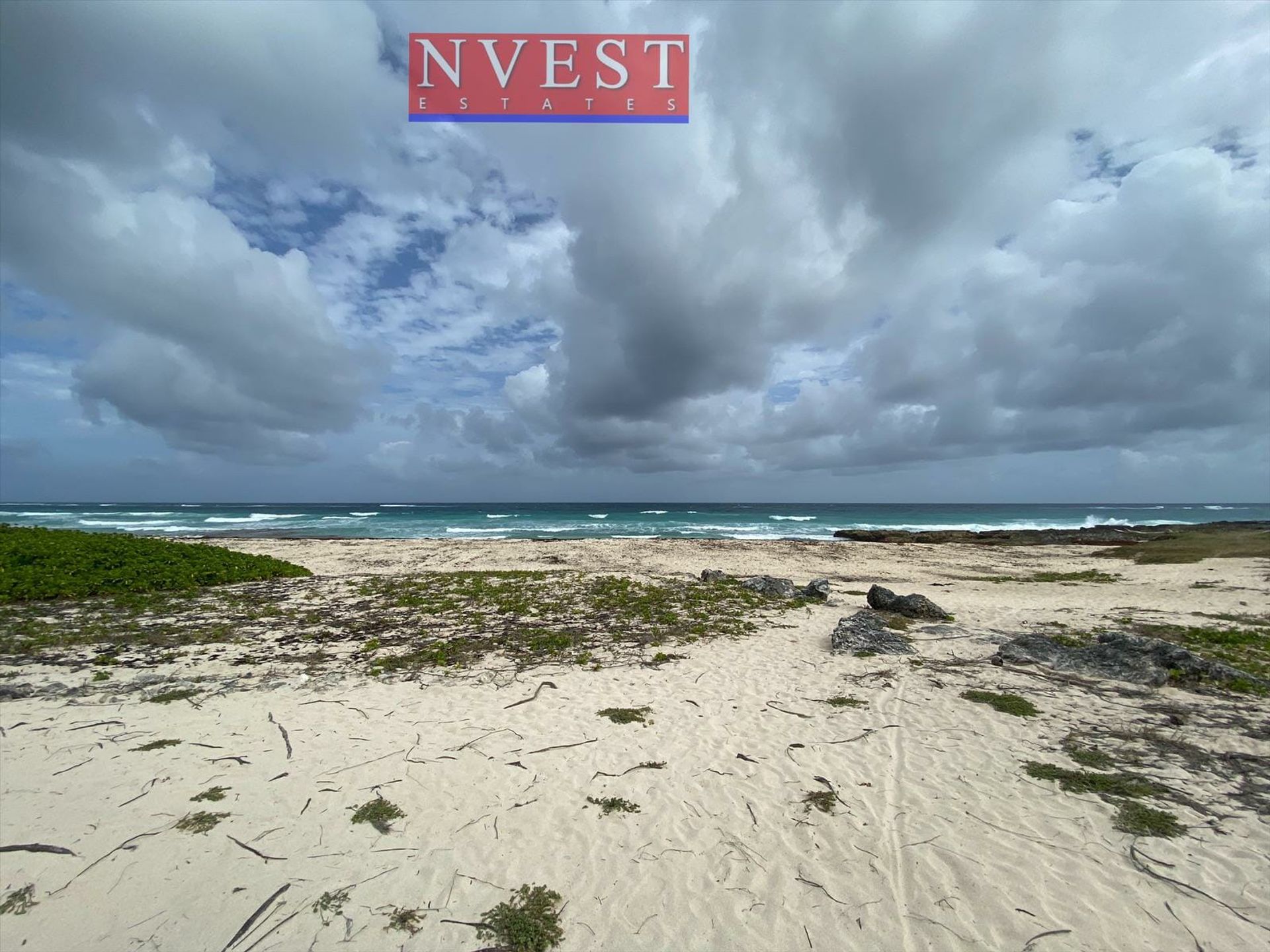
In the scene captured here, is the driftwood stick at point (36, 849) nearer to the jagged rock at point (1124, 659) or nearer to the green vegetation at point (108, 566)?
the jagged rock at point (1124, 659)

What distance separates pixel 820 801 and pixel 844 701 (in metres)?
2.57

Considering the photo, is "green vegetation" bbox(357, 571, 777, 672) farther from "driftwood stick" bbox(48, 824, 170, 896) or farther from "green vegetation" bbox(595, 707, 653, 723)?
"driftwood stick" bbox(48, 824, 170, 896)

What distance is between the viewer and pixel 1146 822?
427cm

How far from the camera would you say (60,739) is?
5621 millimetres

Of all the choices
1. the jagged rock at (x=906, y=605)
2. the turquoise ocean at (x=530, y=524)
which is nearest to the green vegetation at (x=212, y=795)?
the jagged rock at (x=906, y=605)

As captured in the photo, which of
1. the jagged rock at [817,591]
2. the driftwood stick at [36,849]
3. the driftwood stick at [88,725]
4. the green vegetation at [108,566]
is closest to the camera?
the driftwood stick at [36,849]

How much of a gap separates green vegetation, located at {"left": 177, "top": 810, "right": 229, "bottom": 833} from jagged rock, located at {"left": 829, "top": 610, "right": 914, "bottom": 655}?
348 inches

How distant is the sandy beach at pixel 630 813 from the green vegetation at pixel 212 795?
0.30 ft

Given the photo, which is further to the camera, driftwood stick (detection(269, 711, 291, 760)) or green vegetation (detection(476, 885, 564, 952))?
driftwood stick (detection(269, 711, 291, 760))

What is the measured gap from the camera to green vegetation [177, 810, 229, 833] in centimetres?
426

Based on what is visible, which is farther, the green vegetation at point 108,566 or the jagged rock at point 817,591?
the jagged rock at point 817,591

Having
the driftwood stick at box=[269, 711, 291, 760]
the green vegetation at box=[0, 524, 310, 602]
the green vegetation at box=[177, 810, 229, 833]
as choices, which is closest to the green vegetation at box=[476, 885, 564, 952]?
the green vegetation at box=[177, 810, 229, 833]

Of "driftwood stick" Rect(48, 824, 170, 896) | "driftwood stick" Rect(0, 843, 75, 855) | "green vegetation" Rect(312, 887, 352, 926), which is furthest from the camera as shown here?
"driftwood stick" Rect(0, 843, 75, 855)

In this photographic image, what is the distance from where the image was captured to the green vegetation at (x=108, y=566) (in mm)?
12234
